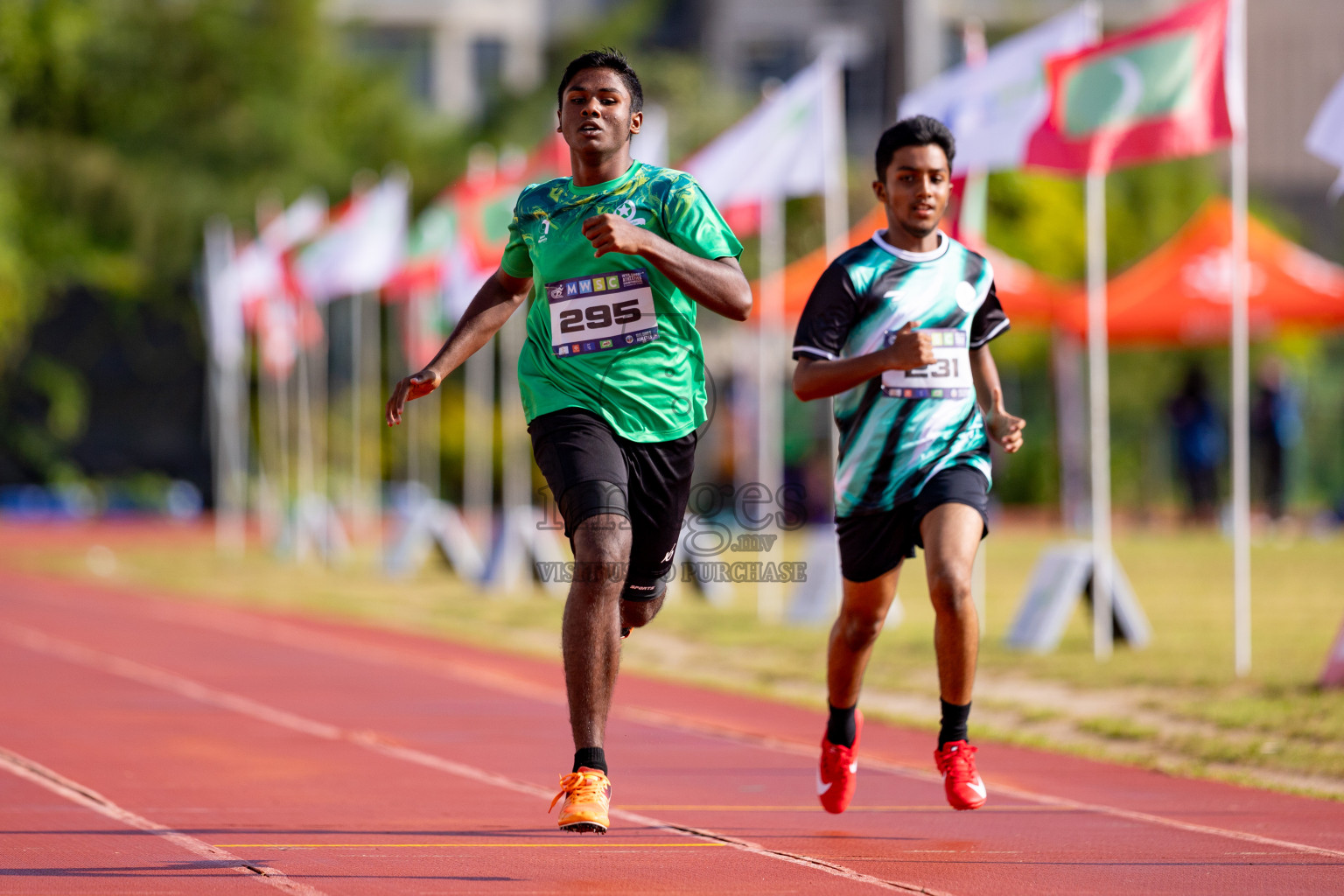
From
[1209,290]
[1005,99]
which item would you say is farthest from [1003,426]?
[1209,290]

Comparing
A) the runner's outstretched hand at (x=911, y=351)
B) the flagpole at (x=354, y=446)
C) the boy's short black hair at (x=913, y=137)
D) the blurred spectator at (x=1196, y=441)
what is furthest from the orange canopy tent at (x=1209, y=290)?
the runner's outstretched hand at (x=911, y=351)

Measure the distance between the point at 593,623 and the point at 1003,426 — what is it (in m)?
1.74

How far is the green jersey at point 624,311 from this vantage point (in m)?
5.63

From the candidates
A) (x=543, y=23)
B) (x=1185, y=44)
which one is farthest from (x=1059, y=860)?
(x=543, y=23)

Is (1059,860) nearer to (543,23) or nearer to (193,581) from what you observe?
(193,581)

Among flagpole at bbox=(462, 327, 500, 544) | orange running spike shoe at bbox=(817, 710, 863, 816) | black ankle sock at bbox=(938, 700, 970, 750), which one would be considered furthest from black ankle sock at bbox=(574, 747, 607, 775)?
flagpole at bbox=(462, 327, 500, 544)

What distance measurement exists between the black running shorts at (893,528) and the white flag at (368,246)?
640 inches

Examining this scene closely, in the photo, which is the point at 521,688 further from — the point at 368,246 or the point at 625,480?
the point at 368,246

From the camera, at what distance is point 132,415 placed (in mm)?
35656

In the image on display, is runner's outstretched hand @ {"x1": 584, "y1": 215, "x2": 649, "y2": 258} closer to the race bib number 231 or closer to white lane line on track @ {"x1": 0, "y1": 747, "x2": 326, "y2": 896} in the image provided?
the race bib number 231

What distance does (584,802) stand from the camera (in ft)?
17.1

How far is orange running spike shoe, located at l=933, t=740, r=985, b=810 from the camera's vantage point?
5.90 meters

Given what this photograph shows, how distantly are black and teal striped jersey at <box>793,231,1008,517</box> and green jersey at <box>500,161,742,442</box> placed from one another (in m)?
0.62

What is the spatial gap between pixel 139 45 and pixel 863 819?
1449 inches
